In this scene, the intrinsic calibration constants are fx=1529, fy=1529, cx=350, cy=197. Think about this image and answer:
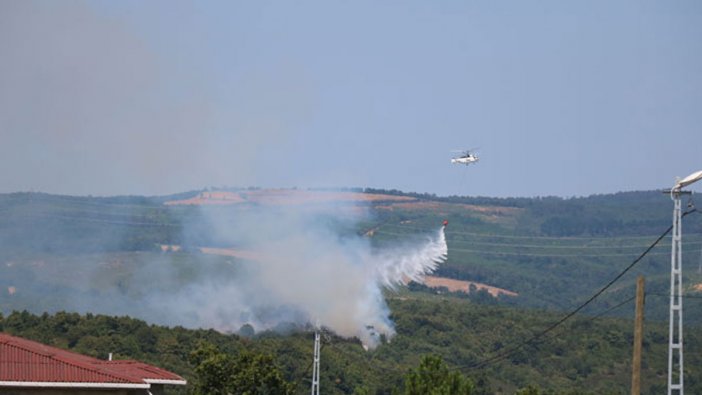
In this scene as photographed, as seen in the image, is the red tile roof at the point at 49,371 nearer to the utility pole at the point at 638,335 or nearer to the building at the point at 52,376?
the building at the point at 52,376

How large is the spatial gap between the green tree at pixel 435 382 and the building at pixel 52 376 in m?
25.1

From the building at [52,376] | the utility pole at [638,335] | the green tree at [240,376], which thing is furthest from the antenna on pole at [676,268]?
the green tree at [240,376]

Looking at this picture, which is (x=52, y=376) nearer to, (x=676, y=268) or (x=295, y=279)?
(x=676, y=268)

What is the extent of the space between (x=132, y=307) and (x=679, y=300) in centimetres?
13019

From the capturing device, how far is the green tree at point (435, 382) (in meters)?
65.4

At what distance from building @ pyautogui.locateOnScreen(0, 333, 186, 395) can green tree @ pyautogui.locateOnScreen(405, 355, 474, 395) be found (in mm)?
25074

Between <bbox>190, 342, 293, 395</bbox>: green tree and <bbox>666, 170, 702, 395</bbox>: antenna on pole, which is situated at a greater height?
<bbox>666, 170, 702, 395</bbox>: antenna on pole

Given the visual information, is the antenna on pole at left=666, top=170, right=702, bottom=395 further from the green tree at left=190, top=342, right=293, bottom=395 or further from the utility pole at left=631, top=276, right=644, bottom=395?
the green tree at left=190, top=342, right=293, bottom=395

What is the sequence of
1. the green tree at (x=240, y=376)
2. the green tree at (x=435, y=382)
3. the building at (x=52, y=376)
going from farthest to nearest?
the green tree at (x=240, y=376)
the green tree at (x=435, y=382)
the building at (x=52, y=376)

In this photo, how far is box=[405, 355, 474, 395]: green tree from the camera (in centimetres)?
6538

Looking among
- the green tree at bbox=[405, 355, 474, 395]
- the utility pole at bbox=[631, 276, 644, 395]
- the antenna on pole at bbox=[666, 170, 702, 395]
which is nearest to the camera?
the utility pole at bbox=[631, 276, 644, 395]

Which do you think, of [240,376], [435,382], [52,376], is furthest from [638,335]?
[240,376]

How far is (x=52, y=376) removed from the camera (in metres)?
39.8

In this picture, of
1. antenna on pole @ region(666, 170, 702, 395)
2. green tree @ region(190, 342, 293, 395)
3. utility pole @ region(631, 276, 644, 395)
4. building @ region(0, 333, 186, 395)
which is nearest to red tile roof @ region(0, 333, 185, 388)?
building @ region(0, 333, 186, 395)
